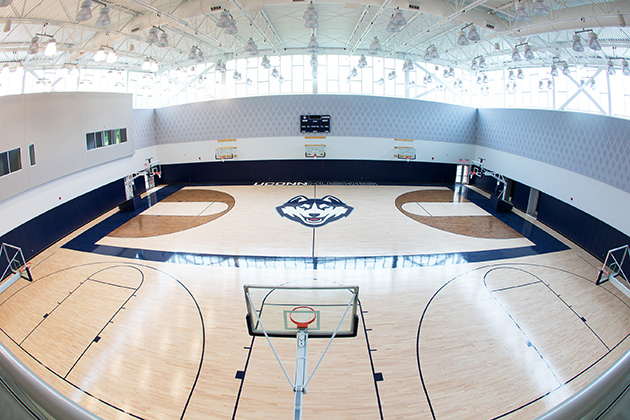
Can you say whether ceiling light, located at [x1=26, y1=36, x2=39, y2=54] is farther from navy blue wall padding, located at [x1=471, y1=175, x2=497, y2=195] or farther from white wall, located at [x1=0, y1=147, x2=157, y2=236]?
navy blue wall padding, located at [x1=471, y1=175, x2=497, y2=195]

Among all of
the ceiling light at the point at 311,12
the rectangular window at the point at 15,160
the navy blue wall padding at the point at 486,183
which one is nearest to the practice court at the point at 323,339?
the rectangular window at the point at 15,160

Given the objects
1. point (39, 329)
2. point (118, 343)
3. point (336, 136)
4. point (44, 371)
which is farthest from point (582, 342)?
point (336, 136)

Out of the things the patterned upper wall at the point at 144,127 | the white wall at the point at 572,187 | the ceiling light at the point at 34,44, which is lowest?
the white wall at the point at 572,187

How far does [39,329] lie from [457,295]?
492 inches

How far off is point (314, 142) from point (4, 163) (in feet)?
58.7

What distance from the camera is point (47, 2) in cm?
1387

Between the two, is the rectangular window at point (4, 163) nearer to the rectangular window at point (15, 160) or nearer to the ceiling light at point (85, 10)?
the rectangular window at point (15, 160)

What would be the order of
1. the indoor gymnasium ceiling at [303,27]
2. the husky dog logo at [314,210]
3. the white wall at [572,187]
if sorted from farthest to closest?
the husky dog logo at [314,210] → the indoor gymnasium ceiling at [303,27] → the white wall at [572,187]

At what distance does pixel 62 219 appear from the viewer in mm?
15922

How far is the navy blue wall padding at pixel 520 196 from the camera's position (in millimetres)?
19641

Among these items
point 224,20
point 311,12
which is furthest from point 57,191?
point 311,12

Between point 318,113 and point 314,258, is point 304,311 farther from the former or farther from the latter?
point 318,113

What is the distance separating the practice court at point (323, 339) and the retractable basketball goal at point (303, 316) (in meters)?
0.97

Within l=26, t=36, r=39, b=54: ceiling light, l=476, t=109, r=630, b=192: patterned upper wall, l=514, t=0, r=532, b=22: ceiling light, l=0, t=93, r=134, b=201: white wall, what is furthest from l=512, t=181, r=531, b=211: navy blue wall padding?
l=26, t=36, r=39, b=54: ceiling light
